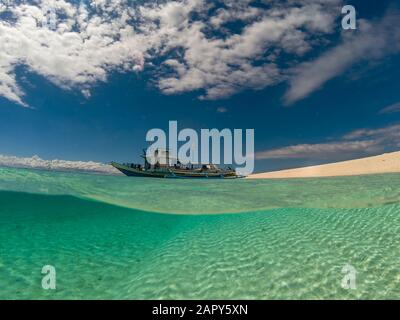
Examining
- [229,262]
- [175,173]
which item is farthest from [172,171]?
[229,262]

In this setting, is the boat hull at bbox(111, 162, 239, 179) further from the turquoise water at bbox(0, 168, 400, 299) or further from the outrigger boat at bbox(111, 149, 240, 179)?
the turquoise water at bbox(0, 168, 400, 299)

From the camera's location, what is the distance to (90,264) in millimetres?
8258

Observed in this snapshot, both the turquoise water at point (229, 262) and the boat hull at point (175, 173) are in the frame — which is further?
the boat hull at point (175, 173)

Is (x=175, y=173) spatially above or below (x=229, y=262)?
above

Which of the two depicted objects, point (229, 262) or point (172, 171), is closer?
point (229, 262)

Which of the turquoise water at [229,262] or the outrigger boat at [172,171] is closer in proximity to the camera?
the turquoise water at [229,262]

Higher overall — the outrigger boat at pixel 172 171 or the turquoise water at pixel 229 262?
the outrigger boat at pixel 172 171

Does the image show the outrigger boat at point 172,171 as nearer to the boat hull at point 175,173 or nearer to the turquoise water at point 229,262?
the boat hull at point 175,173

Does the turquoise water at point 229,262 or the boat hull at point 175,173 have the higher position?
the boat hull at point 175,173

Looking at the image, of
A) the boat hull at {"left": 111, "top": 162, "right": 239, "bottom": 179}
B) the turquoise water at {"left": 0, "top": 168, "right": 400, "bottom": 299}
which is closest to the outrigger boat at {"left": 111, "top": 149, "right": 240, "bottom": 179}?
the boat hull at {"left": 111, "top": 162, "right": 239, "bottom": 179}

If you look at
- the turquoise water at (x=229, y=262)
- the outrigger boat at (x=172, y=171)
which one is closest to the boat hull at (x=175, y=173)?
the outrigger boat at (x=172, y=171)

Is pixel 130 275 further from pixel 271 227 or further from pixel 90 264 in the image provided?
pixel 271 227

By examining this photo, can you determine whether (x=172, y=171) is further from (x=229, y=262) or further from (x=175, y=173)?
(x=229, y=262)
